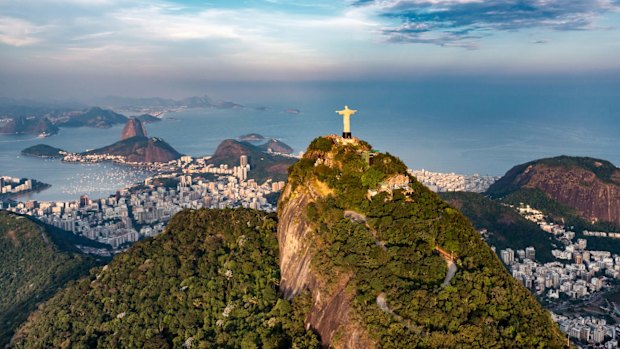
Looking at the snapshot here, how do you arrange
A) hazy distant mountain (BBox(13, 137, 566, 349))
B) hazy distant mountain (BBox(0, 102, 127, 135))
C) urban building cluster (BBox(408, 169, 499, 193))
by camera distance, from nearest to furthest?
hazy distant mountain (BBox(13, 137, 566, 349))
urban building cluster (BBox(408, 169, 499, 193))
hazy distant mountain (BBox(0, 102, 127, 135))

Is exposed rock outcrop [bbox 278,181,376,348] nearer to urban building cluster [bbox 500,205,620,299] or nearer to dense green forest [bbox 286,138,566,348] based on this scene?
dense green forest [bbox 286,138,566,348]

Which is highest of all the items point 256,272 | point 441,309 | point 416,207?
point 416,207

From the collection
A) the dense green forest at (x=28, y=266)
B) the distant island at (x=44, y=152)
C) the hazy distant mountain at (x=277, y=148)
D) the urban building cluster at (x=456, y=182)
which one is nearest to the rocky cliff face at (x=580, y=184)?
the urban building cluster at (x=456, y=182)

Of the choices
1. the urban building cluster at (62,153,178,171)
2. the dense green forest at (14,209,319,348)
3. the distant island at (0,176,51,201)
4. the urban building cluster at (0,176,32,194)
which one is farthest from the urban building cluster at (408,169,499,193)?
the urban building cluster at (0,176,32,194)

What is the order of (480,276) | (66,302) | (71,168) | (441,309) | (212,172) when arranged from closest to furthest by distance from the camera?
1. (441,309)
2. (480,276)
3. (66,302)
4. (212,172)
5. (71,168)

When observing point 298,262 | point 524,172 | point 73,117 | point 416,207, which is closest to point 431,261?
point 416,207

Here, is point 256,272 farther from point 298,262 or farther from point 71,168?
point 71,168

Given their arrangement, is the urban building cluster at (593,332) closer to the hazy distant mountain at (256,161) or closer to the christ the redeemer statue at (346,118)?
the christ the redeemer statue at (346,118)

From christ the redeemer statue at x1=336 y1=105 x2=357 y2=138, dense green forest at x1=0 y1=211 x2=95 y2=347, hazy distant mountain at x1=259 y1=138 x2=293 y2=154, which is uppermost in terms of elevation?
christ the redeemer statue at x1=336 y1=105 x2=357 y2=138
